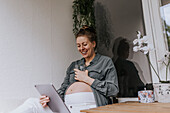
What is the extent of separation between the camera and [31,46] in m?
1.77

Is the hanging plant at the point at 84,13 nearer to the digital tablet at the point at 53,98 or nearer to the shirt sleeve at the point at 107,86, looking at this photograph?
the shirt sleeve at the point at 107,86

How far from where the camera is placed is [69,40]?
2172 millimetres

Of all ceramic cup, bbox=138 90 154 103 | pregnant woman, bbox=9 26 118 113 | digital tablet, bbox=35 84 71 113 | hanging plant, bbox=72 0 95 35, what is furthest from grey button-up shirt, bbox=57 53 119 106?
hanging plant, bbox=72 0 95 35

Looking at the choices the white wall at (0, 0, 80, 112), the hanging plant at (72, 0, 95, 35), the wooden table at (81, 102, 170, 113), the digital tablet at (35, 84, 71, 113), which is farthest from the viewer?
the hanging plant at (72, 0, 95, 35)

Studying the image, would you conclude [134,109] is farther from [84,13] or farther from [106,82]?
[84,13]

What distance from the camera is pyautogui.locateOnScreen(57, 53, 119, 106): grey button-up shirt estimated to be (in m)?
1.30

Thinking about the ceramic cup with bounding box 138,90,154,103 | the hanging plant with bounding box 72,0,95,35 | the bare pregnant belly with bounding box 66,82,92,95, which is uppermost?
the hanging plant with bounding box 72,0,95,35

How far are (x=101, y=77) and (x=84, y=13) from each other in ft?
3.55

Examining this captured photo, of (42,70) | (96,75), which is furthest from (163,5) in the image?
(42,70)

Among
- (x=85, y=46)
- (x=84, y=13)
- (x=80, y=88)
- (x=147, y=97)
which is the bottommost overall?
(x=147, y=97)

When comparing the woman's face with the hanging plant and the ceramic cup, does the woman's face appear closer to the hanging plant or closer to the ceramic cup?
the hanging plant

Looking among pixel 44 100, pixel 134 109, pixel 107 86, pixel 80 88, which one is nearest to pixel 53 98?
pixel 44 100

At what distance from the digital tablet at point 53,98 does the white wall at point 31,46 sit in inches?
19.3

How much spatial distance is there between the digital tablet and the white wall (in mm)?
491
